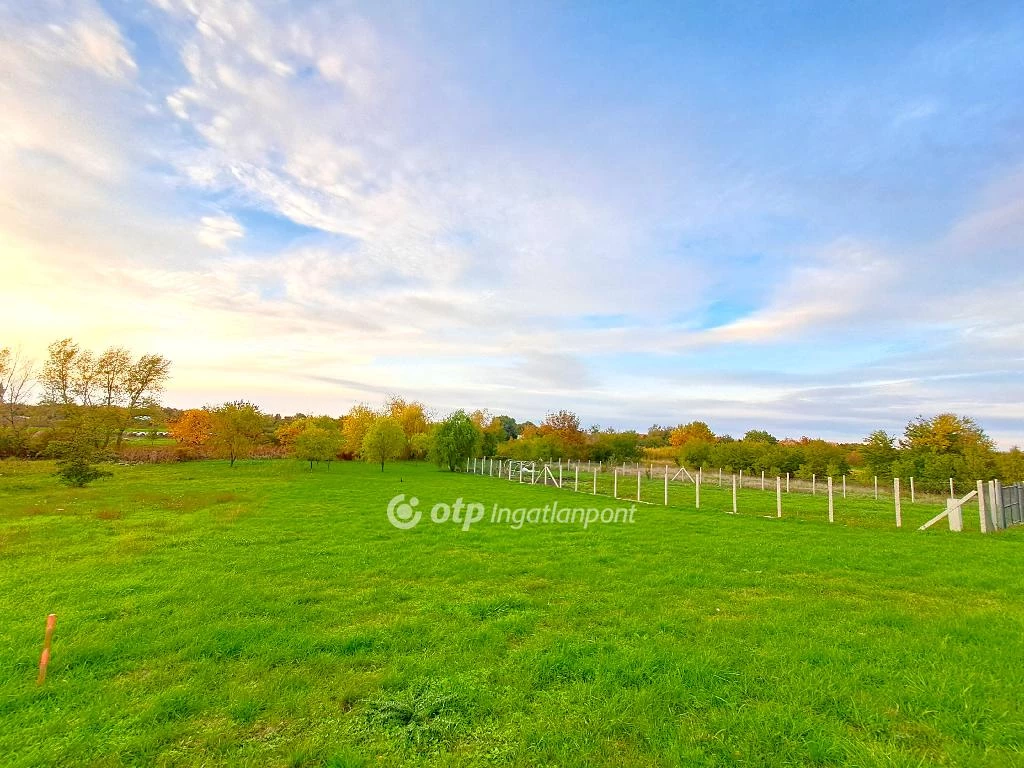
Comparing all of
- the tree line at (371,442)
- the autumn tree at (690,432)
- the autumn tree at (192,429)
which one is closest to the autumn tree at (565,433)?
the tree line at (371,442)

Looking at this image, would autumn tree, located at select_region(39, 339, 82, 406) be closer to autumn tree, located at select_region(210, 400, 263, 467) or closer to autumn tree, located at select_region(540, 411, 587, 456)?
autumn tree, located at select_region(210, 400, 263, 467)

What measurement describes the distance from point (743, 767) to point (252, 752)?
327 centimetres

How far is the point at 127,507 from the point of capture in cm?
1545

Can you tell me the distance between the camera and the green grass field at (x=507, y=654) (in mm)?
3211

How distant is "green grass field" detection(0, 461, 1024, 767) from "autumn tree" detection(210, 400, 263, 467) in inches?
1237

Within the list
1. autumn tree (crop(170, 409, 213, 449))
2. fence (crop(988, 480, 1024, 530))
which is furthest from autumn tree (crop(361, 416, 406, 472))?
fence (crop(988, 480, 1024, 530))

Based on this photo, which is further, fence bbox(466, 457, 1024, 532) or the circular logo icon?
fence bbox(466, 457, 1024, 532)

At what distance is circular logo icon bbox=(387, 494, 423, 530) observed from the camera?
13096 millimetres

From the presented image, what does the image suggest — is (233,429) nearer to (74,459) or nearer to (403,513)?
(74,459)

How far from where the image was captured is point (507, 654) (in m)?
4.65

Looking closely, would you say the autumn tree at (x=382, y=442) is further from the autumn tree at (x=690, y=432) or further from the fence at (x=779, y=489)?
the autumn tree at (x=690, y=432)

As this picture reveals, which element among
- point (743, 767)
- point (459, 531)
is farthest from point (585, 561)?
point (743, 767)

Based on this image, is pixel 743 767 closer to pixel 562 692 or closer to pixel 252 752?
pixel 562 692

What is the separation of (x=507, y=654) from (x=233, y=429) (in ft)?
136
